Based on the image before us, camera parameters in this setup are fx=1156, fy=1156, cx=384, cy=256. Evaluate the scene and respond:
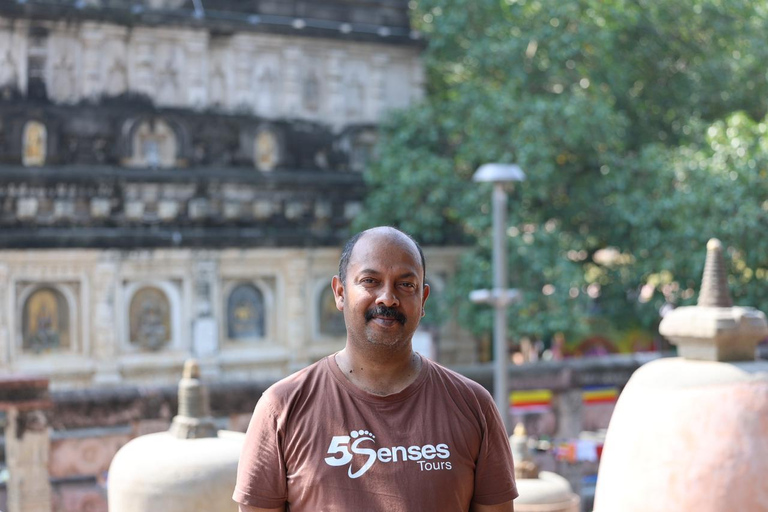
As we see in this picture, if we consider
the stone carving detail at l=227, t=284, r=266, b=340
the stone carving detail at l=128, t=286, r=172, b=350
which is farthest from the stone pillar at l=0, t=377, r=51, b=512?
the stone carving detail at l=227, t=284, r=266, b=340

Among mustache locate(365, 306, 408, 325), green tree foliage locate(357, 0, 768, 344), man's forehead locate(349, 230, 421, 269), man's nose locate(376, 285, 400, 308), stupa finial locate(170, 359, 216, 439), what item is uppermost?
green tree foliage locate(357, 0, 768, 344)

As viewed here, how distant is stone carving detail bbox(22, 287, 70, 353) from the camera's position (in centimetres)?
1841

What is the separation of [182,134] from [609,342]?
10721 mm

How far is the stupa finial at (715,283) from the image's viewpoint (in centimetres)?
509

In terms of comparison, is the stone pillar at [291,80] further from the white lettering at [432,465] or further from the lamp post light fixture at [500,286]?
the white lettering at [432,465]

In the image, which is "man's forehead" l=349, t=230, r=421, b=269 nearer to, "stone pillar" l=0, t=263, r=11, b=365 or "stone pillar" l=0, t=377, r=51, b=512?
"stone pillar" l=0, t=377, r=51, b=512

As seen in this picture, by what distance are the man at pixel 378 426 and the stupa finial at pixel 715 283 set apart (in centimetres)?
167

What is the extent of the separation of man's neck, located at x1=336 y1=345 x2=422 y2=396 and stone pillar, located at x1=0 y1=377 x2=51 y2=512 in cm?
901

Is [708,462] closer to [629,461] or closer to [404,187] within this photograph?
[629,461]

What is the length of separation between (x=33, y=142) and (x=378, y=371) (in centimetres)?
1624

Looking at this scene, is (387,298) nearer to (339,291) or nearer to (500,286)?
(339,291)

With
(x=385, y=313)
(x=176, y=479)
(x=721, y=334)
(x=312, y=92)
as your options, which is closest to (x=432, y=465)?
(x=385, y=313)

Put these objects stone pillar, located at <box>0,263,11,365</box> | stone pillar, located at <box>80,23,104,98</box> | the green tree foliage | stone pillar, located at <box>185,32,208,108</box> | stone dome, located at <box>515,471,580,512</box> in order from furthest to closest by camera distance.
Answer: stone pillar, located at <box>185,32,208,108</box>
stone pillar, located at <box>80,23,104,98</box>
the green tree foliage
stone pillar, located at <box>0,263,11,365</box>
stone dome, located at <box>515,471,580,512</box>

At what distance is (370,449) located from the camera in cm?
364
